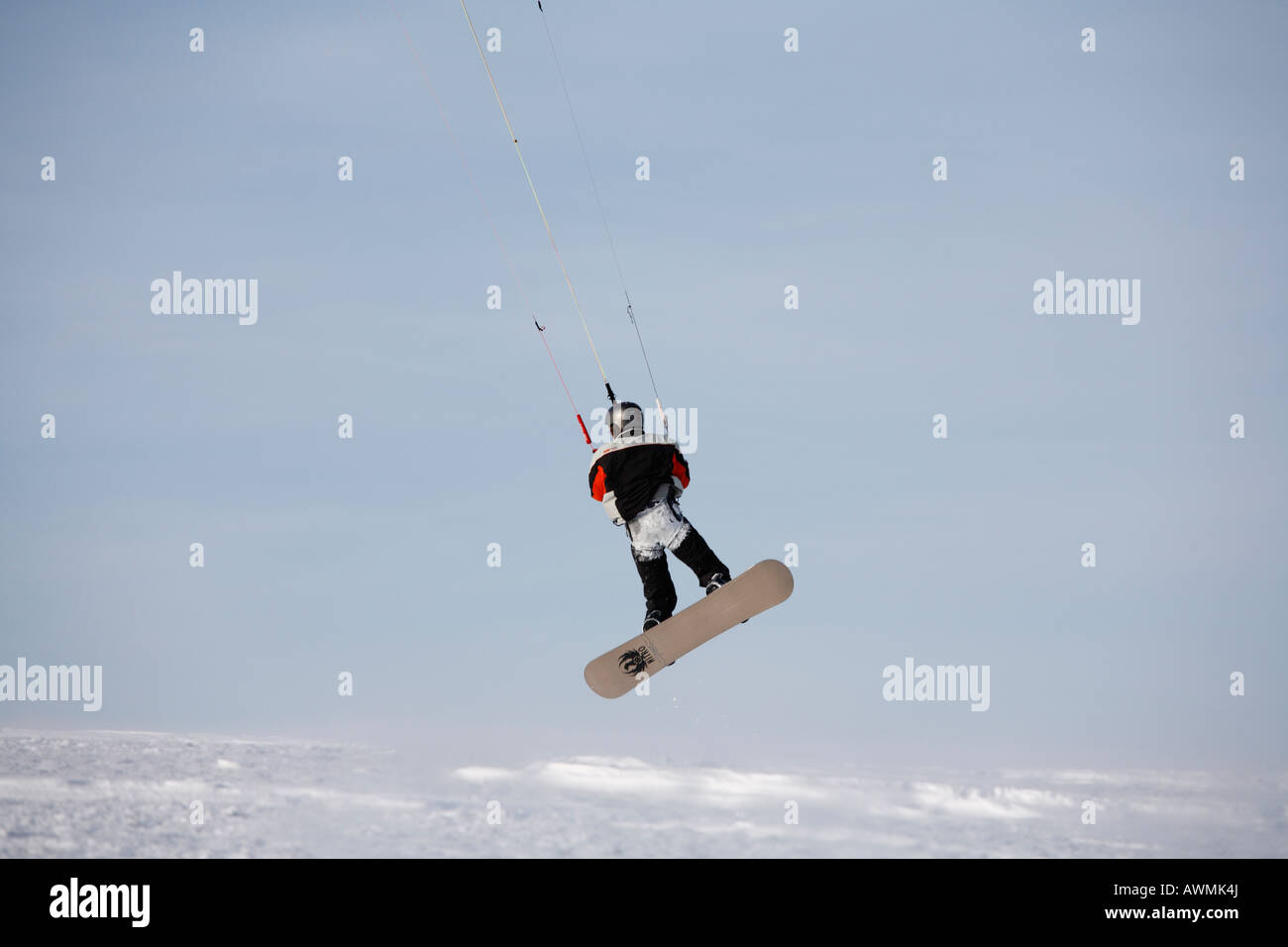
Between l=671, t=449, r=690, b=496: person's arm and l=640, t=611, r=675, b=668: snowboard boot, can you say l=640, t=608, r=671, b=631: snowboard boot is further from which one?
l=671, t=449, r=690, b=496: person's arm

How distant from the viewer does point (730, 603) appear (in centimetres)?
1363

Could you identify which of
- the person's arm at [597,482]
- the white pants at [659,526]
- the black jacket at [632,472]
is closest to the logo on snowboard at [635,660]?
the white pants at [659,526]

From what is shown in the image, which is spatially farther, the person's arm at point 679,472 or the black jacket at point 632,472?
the person's arm at point 679,472

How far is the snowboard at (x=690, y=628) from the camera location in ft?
44.4

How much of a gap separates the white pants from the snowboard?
664mm

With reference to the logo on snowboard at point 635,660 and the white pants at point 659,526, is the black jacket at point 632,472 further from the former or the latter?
the logo on snowboard at point 635,660

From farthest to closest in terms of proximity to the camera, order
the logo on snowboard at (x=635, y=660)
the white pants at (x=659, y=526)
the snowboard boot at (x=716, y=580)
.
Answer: the logo on snowboard at (x=635, y=660)
the snowboard boot at (x=716, y=580)
the white pants at (x=659, y=526)

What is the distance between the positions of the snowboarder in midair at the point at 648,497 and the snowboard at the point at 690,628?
0.16 meters

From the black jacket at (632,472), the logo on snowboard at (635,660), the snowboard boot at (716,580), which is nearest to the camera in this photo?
the black jacket at (632,472)

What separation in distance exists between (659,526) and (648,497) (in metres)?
0.30

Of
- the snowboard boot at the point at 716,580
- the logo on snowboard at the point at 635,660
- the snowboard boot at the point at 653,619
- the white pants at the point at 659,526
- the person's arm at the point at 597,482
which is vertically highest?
the person's arm at the point at 597,482

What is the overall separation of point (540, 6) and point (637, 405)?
3808 millimetres
